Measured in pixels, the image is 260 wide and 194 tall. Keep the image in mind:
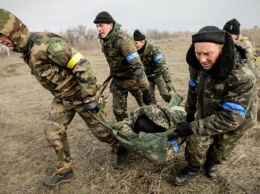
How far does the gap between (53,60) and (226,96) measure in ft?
5.79

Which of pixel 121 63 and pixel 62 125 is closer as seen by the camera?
pixel 62 125

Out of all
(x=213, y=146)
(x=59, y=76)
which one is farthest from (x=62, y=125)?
(x=213, y=146)

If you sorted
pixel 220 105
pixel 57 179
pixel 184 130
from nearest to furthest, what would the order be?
pixel 220 105, pixel 184 130, pixel 57 179

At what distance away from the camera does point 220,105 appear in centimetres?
257

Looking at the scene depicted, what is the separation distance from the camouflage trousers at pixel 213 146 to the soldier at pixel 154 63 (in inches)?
67.0

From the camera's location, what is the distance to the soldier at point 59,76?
9.24ft

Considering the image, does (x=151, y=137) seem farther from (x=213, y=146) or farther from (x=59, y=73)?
(x=59, y=73)

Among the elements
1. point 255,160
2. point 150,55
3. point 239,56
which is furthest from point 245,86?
point 150,55

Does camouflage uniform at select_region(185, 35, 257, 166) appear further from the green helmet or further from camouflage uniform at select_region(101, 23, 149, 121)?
the green helmet

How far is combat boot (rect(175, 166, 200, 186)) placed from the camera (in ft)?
10.3

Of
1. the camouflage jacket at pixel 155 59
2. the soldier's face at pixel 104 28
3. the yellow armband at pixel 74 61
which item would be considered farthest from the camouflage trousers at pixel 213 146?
the camouflage jacket at pixel 155 59

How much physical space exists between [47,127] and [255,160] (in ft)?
8.68

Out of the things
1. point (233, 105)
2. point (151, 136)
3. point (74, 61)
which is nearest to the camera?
point (233, 105)

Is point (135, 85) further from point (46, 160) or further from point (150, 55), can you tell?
point (46, 160)
